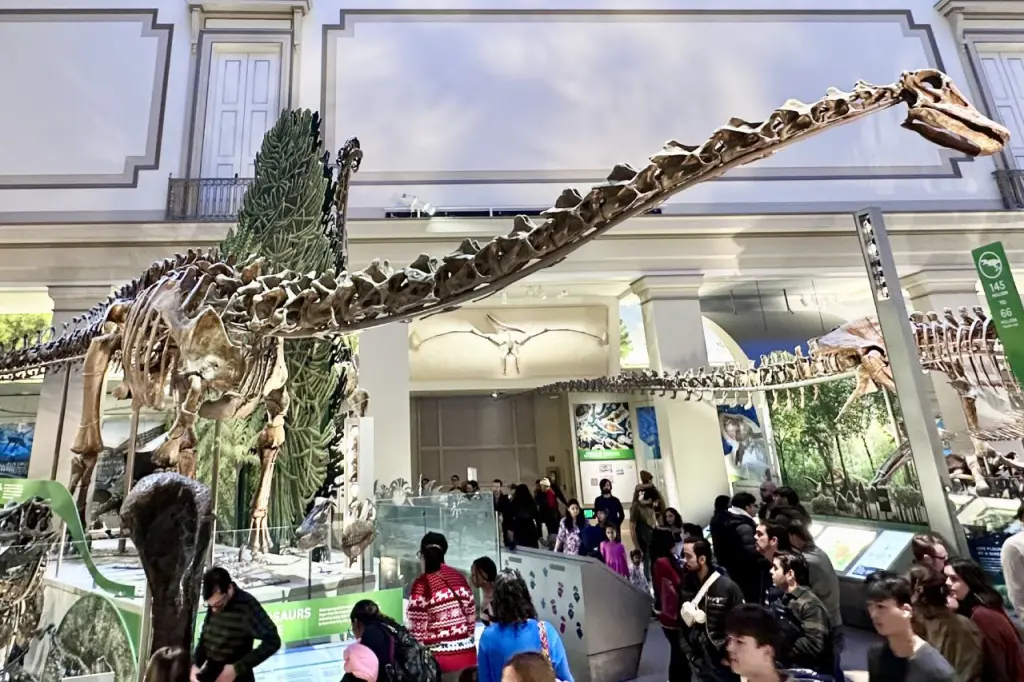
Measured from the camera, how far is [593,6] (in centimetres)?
1019

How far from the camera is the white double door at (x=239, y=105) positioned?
8.55m

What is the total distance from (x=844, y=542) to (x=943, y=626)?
3068 millimetres

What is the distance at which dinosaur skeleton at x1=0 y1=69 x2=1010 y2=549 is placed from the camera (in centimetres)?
183

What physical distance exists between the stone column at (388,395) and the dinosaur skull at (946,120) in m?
6.28

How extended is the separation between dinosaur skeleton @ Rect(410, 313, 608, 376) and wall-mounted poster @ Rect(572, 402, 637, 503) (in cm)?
128

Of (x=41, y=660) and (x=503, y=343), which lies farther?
(x=503, y=343)

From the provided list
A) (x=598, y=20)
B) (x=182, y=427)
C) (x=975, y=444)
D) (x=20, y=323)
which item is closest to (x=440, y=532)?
(x=182, y=427)

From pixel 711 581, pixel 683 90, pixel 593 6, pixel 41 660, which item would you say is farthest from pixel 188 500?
pixel 593 6

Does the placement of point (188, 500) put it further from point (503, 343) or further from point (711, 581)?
point (503, 343)

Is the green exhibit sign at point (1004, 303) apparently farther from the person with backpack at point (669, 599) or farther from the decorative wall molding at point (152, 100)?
the decorative wall molding at point (152, 100)

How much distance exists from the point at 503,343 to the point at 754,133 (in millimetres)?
8046

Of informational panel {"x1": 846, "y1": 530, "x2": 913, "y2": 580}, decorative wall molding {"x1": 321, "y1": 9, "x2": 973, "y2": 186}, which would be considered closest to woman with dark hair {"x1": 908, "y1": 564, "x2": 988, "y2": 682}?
informational panel {"x1": 846, "y1": 530, "x2": 913, "y2": 580}

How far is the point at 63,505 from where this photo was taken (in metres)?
2.14

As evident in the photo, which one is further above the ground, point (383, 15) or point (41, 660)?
point (383, 15)
